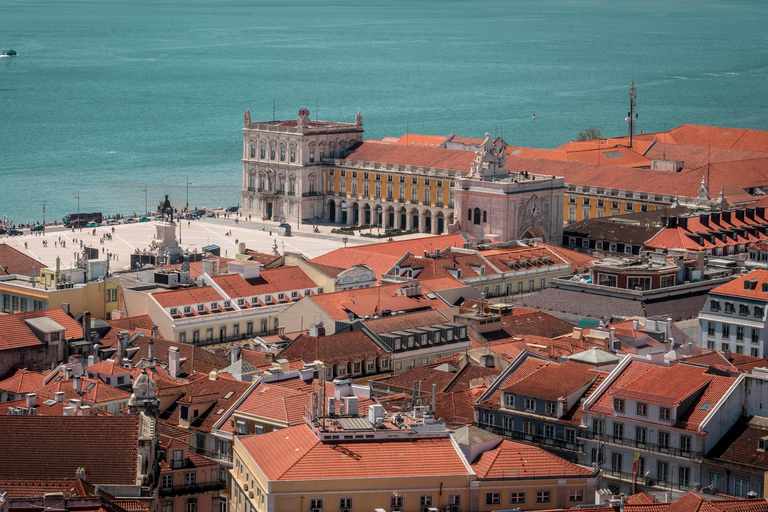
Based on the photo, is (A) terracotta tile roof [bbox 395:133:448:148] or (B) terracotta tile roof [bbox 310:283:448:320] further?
(A) terracotta tile roof [bbox 395:133:448:148]

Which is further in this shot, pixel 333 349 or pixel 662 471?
pixel 333 349

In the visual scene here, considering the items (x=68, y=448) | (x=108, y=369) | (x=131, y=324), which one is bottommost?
(x=131, y=324)

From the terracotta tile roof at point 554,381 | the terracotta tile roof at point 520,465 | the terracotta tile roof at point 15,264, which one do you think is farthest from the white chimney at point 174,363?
the terracotta tile roof at point 15,264

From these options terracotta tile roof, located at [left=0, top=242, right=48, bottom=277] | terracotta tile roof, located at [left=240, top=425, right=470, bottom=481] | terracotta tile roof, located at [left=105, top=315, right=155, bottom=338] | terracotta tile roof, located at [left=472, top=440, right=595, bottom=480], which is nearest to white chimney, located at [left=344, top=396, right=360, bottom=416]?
terracotta tile roof, located at [left=240, top=425, right=470, bottom=481]

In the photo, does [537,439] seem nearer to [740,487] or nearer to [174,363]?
[740,487]

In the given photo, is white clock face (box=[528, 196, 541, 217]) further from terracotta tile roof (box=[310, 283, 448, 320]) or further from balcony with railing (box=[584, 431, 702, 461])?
balcony with railing (box=[584, 431, 702, 461])

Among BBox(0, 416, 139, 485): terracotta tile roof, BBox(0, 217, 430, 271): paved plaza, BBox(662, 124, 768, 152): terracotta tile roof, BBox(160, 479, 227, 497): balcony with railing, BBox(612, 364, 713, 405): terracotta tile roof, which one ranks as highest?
BBox(662, 124, 768, 152): terracotta tile roof

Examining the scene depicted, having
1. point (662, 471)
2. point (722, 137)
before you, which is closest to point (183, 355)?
point (662, 471)
